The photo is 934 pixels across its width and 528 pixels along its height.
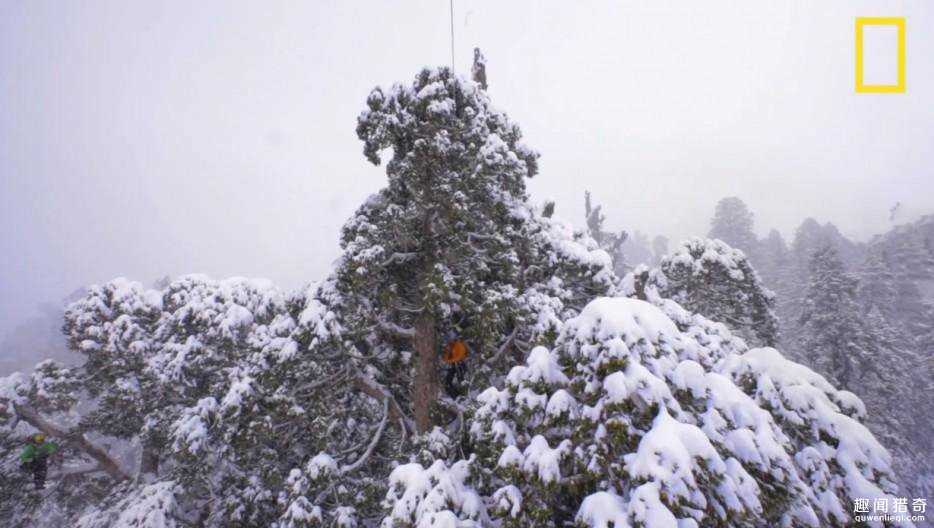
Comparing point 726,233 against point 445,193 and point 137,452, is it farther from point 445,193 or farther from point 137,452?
point 137,452

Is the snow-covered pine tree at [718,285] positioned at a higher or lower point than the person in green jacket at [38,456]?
higher

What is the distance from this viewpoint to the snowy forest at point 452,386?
422 cm

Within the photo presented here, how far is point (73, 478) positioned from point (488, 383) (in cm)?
1277

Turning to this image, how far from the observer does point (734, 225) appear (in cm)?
4450

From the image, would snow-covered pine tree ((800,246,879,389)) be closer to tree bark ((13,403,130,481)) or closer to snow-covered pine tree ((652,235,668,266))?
tree bark ((13,403,130,481))

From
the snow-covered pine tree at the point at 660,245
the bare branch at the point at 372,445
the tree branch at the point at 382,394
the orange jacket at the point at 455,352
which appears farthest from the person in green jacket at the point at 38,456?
the snow-covered pine tree at the point at 660,245

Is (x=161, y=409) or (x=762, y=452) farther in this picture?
(x=161, y=409)

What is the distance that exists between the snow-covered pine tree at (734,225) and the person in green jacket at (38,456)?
49565 mm

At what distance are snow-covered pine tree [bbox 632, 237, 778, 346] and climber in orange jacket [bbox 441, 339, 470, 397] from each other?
607cm

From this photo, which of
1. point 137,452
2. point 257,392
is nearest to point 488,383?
point 257,392

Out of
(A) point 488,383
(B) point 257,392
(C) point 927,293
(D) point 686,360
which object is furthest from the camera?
(C) point 927,293

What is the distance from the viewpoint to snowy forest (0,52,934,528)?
4219 millimetres

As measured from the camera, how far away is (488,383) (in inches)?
342

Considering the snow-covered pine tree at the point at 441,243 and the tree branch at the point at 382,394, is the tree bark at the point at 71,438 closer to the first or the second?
the tree branch at the point at 382,394
